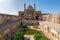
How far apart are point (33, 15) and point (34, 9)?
1.78m

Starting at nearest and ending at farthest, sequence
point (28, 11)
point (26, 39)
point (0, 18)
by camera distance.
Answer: point (26, 39), point (0, 18), point (28, 11)

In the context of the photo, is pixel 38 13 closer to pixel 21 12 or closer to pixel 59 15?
pixel 21 12

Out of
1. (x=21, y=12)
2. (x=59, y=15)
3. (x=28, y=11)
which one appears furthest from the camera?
(x=21, y=12)

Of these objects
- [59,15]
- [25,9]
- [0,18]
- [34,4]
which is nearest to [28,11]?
[25,9]

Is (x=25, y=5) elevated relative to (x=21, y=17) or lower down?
elevated

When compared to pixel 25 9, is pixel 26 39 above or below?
below

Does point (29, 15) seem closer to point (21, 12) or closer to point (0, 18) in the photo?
point (21, 12)

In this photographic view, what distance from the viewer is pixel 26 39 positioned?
14.0 metres

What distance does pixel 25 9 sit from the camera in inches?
1375

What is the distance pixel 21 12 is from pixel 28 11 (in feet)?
10.4

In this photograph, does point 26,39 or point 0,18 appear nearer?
point 26,39

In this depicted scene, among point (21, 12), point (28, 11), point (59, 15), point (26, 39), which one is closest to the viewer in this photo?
point (26, 39)

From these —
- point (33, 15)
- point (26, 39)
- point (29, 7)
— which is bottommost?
point (26, 39)

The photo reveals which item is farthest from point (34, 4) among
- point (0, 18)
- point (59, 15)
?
point (0, 18)
